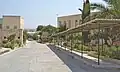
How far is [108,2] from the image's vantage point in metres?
25.2

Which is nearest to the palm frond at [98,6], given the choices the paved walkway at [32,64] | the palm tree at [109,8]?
the palm tree at [109,8]

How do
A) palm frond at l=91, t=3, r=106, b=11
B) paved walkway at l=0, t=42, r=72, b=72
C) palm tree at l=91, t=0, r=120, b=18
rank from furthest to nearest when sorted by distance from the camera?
palm frond at l=91, t=3, r=106, b=11
palm tree at l=91, t=0, r=120, b=18
paved walkway at l=0, t=42, r=72, b=72

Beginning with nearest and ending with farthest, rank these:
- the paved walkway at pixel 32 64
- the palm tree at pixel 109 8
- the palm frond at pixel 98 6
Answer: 1. the paved walkway at pixel 32 64
2. the palm tree at pixel 109 8
3. the palm frond at pixel 98 6

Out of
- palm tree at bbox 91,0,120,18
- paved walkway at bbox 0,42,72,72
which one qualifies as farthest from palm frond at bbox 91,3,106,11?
paved walkway at bbox 0,42,72,72

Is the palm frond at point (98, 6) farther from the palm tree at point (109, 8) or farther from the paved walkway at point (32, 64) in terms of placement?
the paved walkway at point (32, 64)

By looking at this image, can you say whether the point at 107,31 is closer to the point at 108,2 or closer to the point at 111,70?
the point at 108,2

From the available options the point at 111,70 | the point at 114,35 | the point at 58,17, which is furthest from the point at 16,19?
the point at 111,70

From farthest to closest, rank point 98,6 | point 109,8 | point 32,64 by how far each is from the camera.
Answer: point 98,6 < point 109,8 < point 32,64

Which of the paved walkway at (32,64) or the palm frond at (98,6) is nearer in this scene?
the paved walkway at (32,64)

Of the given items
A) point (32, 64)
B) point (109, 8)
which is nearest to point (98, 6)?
point (109, 8)

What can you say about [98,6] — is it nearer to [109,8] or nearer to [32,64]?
[109,8]

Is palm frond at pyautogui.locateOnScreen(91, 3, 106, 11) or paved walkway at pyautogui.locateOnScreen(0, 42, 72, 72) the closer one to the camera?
paved walkway at pyautogui.locateOnScreen(0, 42, 72, 72)

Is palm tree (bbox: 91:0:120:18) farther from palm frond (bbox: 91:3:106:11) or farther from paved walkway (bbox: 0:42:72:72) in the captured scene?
paved walkway (bbox: 0:42:72:72)

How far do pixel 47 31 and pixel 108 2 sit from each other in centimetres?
9311
